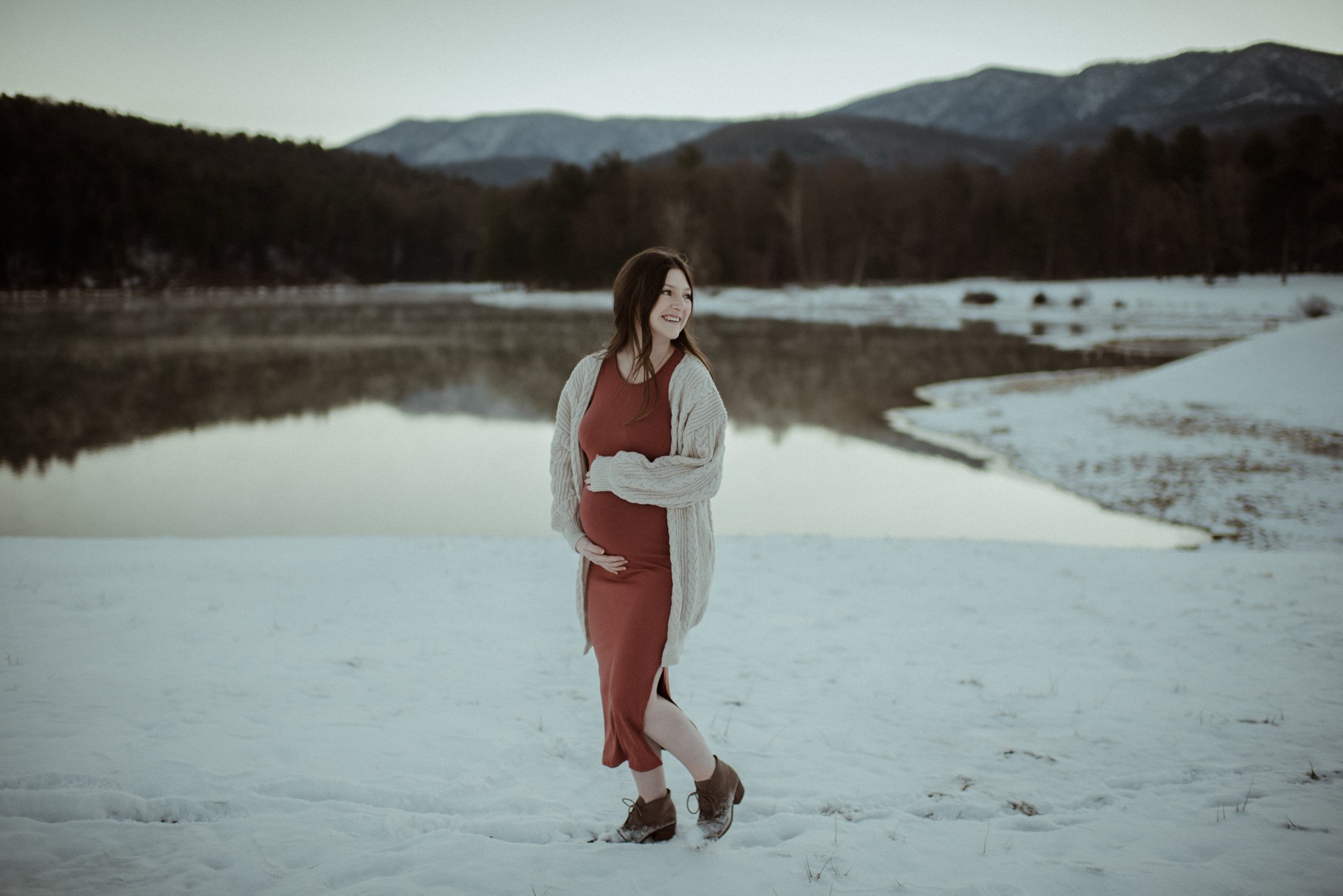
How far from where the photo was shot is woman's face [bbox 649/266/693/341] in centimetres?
281

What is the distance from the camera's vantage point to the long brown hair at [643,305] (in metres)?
2.83

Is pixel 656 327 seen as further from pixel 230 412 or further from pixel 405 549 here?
pixel 230 412

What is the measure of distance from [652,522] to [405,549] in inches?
216

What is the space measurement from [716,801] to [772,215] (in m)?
73.7

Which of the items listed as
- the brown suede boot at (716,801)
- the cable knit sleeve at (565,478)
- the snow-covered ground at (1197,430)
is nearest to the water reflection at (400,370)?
the snow-covered ground at (1197,430)

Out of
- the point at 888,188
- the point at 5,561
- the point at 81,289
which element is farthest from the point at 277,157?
the point at 5,561

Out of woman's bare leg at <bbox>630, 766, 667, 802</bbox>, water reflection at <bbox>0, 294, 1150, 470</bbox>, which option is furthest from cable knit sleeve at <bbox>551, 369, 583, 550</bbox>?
water reflection at <bbox>0, 294, 1150, 470</bbox>

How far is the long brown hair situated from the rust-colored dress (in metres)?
0.04

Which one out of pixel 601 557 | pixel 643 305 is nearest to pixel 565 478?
pixel 601 557

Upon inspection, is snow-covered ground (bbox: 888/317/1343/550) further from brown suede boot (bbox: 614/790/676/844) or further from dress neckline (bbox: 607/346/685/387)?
dress neckline (bbox: 607/346/685/387)

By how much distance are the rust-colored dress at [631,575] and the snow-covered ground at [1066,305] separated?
3025 cm

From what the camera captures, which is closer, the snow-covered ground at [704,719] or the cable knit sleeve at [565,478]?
the snow-covered ground at [704,719]

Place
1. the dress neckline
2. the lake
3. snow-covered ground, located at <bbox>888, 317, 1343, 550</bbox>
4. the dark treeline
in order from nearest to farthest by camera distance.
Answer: the dress neckline → snow-covered ground, located at <bbox>888, 317, 1343, 550</bbox> → the lake → the dark treeline

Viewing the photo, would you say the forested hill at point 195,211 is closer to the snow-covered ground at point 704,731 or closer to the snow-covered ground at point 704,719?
the snow-covered ground at point 704,719
